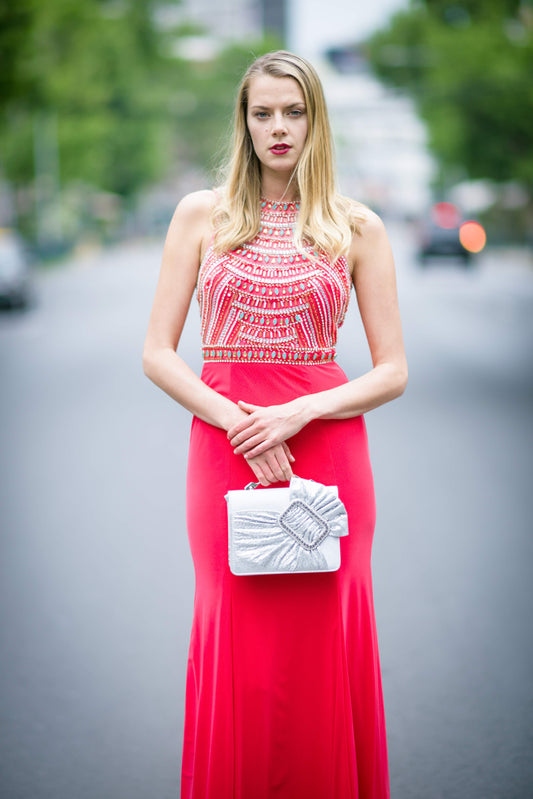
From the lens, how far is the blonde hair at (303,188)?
2.50 m

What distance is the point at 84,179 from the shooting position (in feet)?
172

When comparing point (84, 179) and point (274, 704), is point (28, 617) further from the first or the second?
point (84, 179)

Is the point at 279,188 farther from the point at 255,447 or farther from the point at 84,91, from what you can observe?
the point at 84,91

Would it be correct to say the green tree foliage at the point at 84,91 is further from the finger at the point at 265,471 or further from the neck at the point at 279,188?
the finger at the point at 265,471

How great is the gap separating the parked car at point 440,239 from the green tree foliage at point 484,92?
10817 mm

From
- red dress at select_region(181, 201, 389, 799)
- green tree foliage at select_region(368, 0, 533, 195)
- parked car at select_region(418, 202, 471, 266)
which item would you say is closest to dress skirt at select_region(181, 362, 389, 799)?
red dress at select_region(181, 201, 389, 799)

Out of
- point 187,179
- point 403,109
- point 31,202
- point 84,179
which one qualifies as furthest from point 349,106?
point 187,179

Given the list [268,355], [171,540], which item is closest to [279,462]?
[268,355]

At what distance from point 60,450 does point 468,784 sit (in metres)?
5.58

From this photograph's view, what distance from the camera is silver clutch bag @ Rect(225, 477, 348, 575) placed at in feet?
7.77

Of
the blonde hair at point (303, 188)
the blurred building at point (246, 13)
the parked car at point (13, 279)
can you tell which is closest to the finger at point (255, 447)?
the blonde hair at point (303, 188)

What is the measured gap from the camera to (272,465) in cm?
246

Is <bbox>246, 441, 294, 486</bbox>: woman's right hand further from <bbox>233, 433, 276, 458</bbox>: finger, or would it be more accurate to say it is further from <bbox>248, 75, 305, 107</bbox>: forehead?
<bbox>248, 75, 305, 107</bbox>: forehead

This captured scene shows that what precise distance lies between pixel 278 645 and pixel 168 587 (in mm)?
2585
